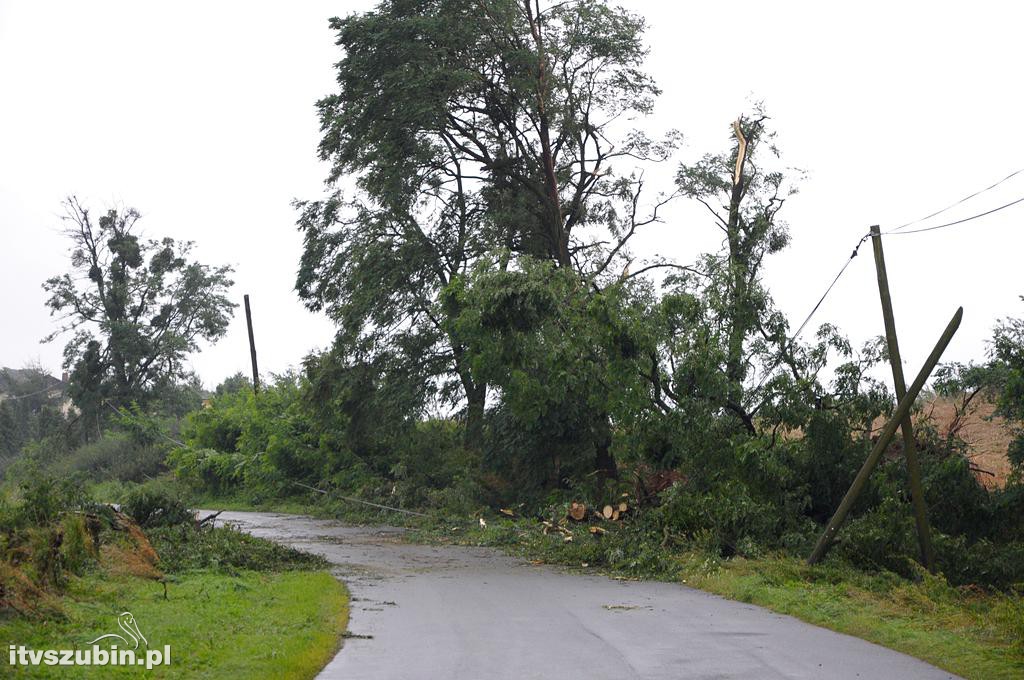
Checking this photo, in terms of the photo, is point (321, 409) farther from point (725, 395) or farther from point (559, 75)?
point (725, 395)

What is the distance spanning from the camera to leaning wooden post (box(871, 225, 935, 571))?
15.2 meters

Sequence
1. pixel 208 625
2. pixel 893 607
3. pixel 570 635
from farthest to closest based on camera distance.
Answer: pixel 893 607 → pixel 570 635 → pixel 208 625

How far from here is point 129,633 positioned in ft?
31.7

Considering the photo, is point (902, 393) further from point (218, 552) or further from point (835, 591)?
point (218, 552)

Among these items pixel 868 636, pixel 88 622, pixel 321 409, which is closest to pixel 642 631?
pixel 868 636

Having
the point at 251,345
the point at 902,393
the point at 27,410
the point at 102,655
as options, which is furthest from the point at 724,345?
the point at 27,410

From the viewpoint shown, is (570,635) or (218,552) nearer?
(570,635)

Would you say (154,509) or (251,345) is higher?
(251,345)

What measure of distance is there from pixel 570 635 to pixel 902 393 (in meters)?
7.25

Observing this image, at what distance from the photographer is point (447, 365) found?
31.1 m

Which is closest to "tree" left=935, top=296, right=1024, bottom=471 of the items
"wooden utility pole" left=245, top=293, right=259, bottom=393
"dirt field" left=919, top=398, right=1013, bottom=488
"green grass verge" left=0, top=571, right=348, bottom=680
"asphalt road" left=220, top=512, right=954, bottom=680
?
→ "dirt field" left=919, top=398, right=1013, bottom=488

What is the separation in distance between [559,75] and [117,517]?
63.2 ft

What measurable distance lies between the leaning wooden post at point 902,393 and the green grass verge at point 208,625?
8.69 meters

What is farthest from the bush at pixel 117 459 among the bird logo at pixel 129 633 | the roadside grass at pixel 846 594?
the bird logo at pixel 129 633
